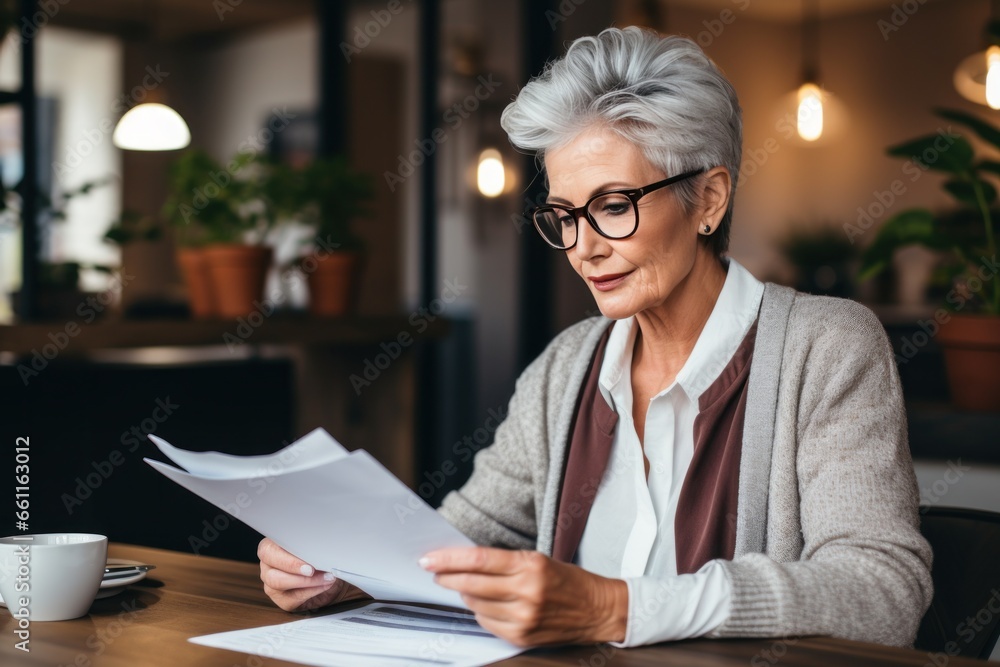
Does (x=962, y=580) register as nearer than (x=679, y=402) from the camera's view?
Yes

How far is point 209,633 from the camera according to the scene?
108 centimetres

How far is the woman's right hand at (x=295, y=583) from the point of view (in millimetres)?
1190

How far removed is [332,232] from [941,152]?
1.86 meters

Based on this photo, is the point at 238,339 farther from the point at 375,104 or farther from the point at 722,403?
the point at 375,104

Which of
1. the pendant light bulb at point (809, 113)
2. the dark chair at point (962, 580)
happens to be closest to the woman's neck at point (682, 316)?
the dark chair at point (962, 580)

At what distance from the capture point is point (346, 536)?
109 centimetres

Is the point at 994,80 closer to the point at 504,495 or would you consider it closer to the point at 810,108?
the point at 810,108

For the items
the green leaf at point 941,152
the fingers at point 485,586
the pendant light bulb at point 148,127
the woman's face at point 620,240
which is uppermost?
the pendant light bulb at point 148,127

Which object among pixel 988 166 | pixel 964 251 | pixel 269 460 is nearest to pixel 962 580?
pixel 269 460

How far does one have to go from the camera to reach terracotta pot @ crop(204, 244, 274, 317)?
3.24 m

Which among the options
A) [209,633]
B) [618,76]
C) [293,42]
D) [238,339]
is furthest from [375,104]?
[209,633]

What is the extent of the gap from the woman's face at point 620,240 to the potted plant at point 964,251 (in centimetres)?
103

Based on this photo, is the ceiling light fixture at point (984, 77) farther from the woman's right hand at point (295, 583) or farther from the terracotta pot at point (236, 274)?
the woman's right hand at point (295, 583)

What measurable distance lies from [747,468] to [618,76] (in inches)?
21.3
